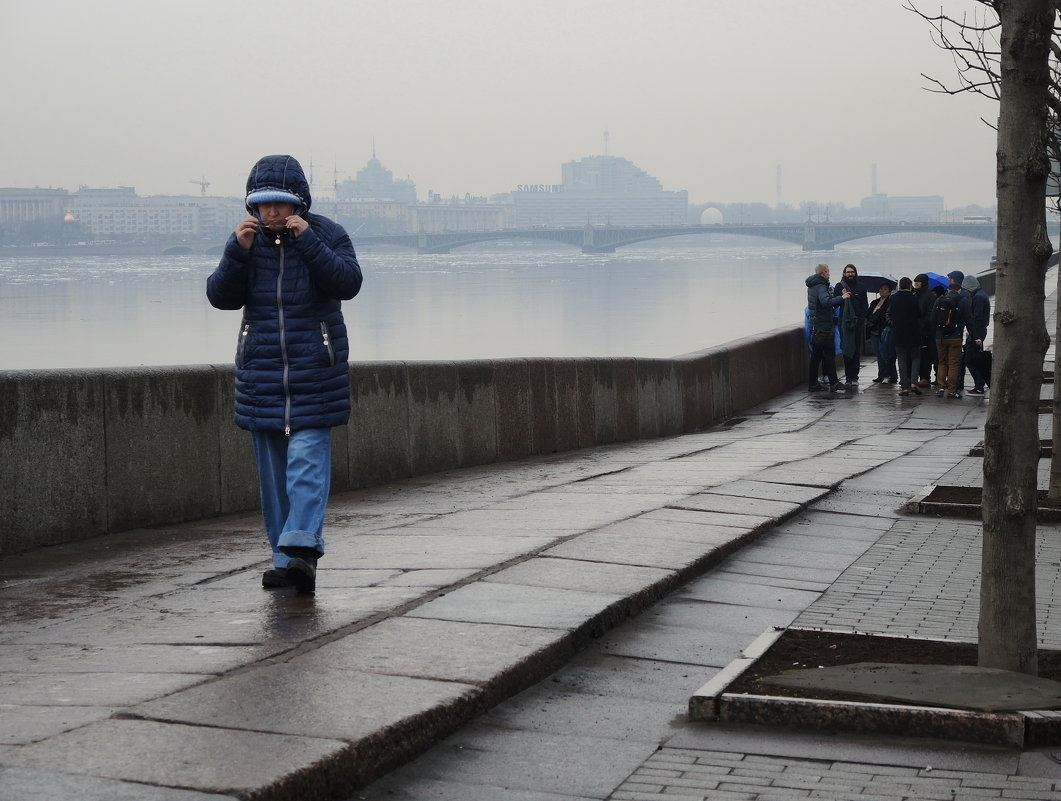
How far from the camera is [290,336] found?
5.35 meters

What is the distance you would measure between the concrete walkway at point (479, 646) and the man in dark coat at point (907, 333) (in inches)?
405

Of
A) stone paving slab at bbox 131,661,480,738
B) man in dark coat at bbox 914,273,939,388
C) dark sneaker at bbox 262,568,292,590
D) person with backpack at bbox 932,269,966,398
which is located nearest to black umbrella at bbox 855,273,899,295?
man in dark coat at bbox 914,273,939,388

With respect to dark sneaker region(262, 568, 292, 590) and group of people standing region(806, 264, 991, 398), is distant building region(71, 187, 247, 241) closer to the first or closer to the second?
group of people standing region(806, 264, 991, 398)

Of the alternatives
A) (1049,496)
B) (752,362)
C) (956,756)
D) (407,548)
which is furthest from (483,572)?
(752,362)

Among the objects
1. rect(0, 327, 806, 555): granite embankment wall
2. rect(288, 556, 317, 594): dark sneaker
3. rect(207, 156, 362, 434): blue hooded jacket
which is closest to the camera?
rect(288, 556, 317, 594): dark sneaker

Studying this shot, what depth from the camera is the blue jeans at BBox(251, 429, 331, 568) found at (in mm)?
5258

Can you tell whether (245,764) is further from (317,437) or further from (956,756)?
(317,437)

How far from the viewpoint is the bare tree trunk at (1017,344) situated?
4.18 meters

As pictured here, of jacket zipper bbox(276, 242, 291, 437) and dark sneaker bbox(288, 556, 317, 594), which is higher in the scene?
jacket zipper bbox(276, 242, 291, 437)

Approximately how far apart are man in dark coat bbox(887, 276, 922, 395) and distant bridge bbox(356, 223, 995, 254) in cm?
9937

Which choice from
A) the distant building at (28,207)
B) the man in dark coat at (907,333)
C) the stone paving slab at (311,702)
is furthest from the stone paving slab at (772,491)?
the distant building at (28,207)

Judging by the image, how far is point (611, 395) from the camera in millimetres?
13578

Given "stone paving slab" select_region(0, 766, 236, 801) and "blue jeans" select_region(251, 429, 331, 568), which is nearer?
"stone paving slab" select_region(0, 766, 236, 801)

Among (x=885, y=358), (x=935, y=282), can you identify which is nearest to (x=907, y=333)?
(x=935, y=282)
